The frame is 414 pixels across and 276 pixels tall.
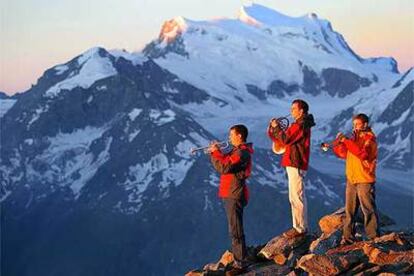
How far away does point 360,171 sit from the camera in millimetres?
21516

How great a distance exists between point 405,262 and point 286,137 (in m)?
4.77

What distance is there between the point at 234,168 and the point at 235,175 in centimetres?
30

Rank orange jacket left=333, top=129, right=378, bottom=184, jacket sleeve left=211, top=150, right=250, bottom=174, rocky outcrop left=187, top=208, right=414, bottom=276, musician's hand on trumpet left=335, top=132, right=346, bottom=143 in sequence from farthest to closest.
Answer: musician's hand on trumpet left=335, top=132, right=346, bottom=143 → orange jacket left=333, top=129, right=378, bottom=184 → jacket sleeve left=211, top=150, right=250, bottom=174 → rocky outcrop left=187, top=208, right=414, bottom=276

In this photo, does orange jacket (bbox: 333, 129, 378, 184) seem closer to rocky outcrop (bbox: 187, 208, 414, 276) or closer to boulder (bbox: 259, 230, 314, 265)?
rocky outcrop (bbox: 187, 208, 414, 276)

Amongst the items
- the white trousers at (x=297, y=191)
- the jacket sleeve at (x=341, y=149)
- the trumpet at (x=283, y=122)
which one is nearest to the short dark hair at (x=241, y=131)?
the trumpet at (x=283, y=122)

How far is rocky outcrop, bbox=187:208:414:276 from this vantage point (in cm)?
1898

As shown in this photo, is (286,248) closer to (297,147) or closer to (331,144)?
(297,147)

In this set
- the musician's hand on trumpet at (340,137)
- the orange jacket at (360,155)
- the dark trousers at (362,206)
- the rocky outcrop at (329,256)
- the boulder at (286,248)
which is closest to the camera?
the rocky outcrop at (329,256)

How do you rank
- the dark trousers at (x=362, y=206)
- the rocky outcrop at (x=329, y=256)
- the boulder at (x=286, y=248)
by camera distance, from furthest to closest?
the boulder at (x=286, y=248)
the dark trousers at (x=362, y=206)
the rocky outcrop at (x=329, y=256)

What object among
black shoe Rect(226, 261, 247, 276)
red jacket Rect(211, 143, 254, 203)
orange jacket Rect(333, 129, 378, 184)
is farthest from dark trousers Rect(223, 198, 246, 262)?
orange jacket Rect(333, 129, 378, 184)

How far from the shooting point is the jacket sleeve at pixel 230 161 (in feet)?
68.4

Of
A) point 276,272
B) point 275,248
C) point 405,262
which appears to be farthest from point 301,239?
point 405,262

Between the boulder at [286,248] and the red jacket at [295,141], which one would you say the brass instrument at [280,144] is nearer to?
the red jacket at [295,141]

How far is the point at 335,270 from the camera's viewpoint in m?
19.0
